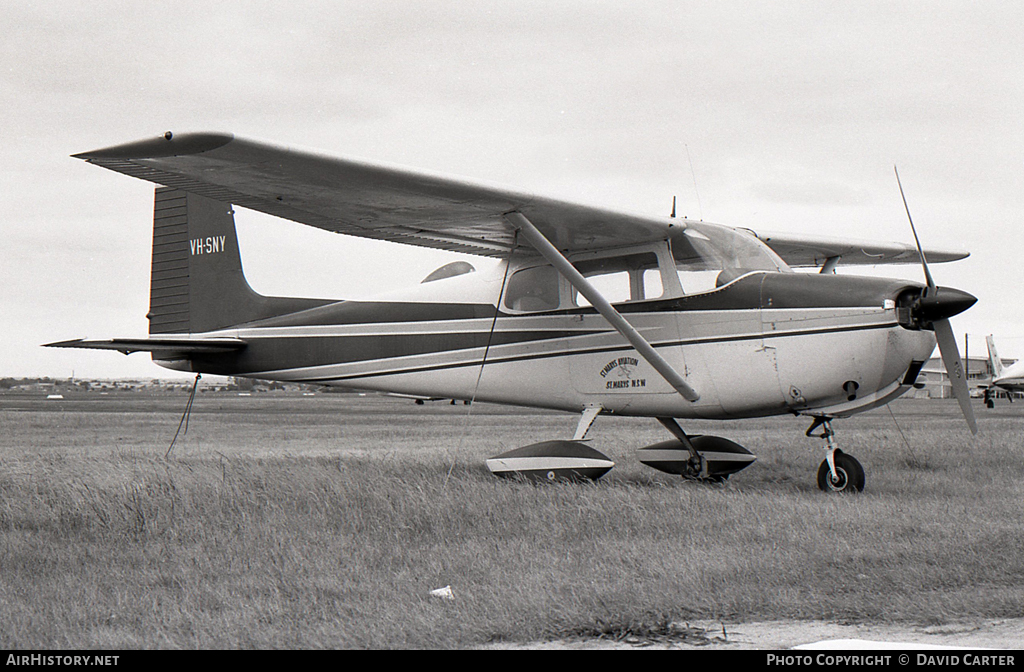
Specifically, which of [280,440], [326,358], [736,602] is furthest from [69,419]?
[736,602]

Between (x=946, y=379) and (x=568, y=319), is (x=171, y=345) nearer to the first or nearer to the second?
(x=568, y=319)

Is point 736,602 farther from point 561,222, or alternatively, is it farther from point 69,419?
point 69,419

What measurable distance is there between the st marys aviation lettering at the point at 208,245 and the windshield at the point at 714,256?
658cm

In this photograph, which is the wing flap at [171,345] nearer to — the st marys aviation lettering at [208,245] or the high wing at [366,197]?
the st marys aviation lettering at [208,245]

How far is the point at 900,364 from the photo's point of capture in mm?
8391

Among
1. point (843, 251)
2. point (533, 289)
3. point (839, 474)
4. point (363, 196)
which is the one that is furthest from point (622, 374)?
point (843, 251)

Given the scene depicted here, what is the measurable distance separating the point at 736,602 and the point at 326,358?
7929 millimetres

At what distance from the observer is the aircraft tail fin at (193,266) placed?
41.3 ft

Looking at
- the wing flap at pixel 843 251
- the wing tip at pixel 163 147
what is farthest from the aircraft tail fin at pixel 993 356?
the wing tip at pixel 163 147

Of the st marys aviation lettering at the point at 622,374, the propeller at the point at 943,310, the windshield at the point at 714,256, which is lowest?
the st marys aviation lettering at the point at 622,374

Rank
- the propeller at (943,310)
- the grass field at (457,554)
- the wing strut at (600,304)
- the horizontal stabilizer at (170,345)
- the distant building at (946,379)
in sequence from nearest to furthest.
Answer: the grass field at (457,554), the propeller at (943,310), the wing strut at (600,304), the horizontal stabilizer at (170,345), the distant building at (946,379)

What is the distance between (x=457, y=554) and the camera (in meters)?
5.75

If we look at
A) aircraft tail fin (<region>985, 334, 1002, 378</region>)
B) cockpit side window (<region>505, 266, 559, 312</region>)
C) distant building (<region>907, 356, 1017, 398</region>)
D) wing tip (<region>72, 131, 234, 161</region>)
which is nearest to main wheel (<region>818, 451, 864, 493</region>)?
cockpit side window (<region>505, 266, 559, 312</region>)

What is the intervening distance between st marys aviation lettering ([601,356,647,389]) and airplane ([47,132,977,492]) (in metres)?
0.01
